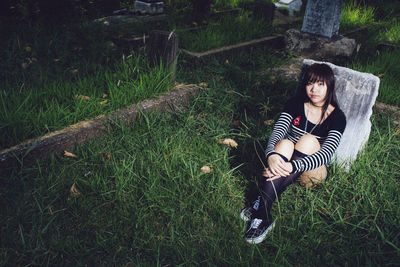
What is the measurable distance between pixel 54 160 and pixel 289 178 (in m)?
1.78

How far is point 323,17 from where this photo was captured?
18.0ft

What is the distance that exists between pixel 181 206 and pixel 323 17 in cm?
436

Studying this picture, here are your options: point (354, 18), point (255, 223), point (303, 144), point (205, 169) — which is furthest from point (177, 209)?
point (354, 18)

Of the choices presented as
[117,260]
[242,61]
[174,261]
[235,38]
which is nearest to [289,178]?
[174,261]

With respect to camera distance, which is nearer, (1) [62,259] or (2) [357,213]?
(1) [62,259]

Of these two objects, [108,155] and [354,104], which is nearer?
[354,104]

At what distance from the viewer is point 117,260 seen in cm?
210

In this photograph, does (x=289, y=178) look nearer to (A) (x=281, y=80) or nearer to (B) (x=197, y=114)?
(B) (x=197, y=114)

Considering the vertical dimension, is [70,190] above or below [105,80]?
below

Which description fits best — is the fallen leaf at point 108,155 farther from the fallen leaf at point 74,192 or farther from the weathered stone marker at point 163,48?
the weathered stone marker at point 163,48

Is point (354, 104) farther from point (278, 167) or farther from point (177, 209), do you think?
point (177, 209)

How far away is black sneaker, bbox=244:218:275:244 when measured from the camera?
7.32 ft

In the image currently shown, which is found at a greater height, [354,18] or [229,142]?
[354,18]

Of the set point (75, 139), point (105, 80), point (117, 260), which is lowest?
point (117, 260)
